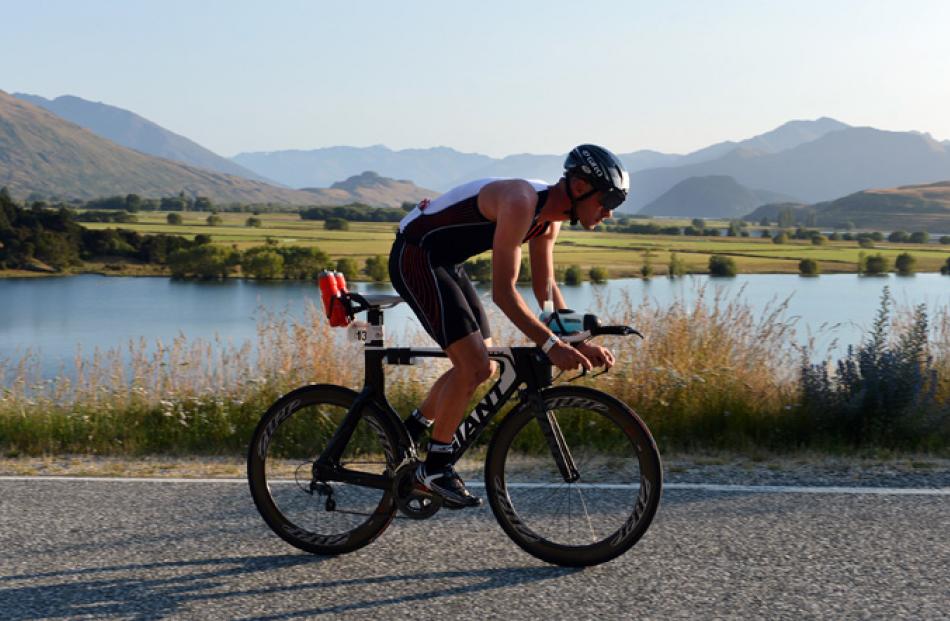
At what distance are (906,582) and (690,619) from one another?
1.08 meters

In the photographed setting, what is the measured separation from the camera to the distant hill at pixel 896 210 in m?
29.1

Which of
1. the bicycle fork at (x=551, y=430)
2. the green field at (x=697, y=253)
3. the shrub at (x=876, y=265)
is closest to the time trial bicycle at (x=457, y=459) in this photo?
the bicycle fork at (x=551, y=430)

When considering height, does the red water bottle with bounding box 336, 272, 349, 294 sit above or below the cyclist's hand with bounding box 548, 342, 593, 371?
above

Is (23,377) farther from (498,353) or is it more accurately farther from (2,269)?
(2,269)

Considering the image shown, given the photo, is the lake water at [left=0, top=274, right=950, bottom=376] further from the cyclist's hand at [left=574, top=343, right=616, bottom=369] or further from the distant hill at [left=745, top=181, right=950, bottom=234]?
the distant hill at [left=745, top=181, right=950, bottom=234]

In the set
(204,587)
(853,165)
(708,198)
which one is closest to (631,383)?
(204,587)

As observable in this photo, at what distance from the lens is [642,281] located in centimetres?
996

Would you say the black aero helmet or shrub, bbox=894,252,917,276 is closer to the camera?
the black aero helmet

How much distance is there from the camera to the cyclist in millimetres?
3545

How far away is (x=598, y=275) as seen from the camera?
10.9 metres

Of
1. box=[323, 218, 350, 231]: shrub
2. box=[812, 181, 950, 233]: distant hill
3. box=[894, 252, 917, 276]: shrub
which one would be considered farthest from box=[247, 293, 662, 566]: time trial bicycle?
box=[323, 218, 350, 231]: shrub

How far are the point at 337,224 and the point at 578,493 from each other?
101 ft

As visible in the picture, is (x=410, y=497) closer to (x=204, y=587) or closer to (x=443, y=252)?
(x=204, y=587)

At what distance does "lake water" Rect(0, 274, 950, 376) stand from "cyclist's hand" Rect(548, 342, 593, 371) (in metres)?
3.08
